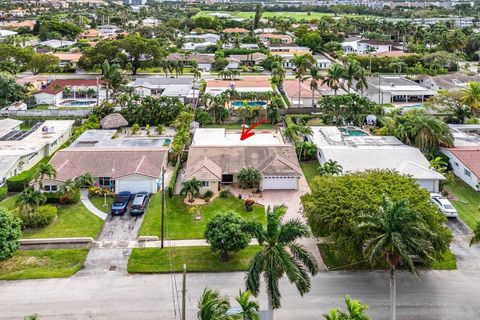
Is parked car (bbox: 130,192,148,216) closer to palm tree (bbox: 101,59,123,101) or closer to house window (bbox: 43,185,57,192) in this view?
house window (bbox: 43,185,57,192)

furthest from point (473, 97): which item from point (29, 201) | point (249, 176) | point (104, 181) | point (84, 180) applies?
point (29, 201)


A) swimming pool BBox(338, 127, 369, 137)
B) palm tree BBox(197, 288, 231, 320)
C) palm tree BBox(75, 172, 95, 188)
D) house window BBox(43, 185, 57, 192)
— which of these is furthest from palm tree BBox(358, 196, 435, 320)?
swimming pool BBox(338, 127, 369, 137)

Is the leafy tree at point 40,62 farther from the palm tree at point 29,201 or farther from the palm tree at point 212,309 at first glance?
the palm tree at point 212,309

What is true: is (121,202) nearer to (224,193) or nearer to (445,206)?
(224,193)

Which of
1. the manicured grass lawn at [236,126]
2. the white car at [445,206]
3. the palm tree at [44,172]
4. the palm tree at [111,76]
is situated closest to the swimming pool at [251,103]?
the manicured grass lawn at [236,126]

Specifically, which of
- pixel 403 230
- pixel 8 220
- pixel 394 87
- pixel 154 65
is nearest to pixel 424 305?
pixel 403 230

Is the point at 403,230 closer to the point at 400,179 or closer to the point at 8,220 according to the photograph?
the point at 400,179
